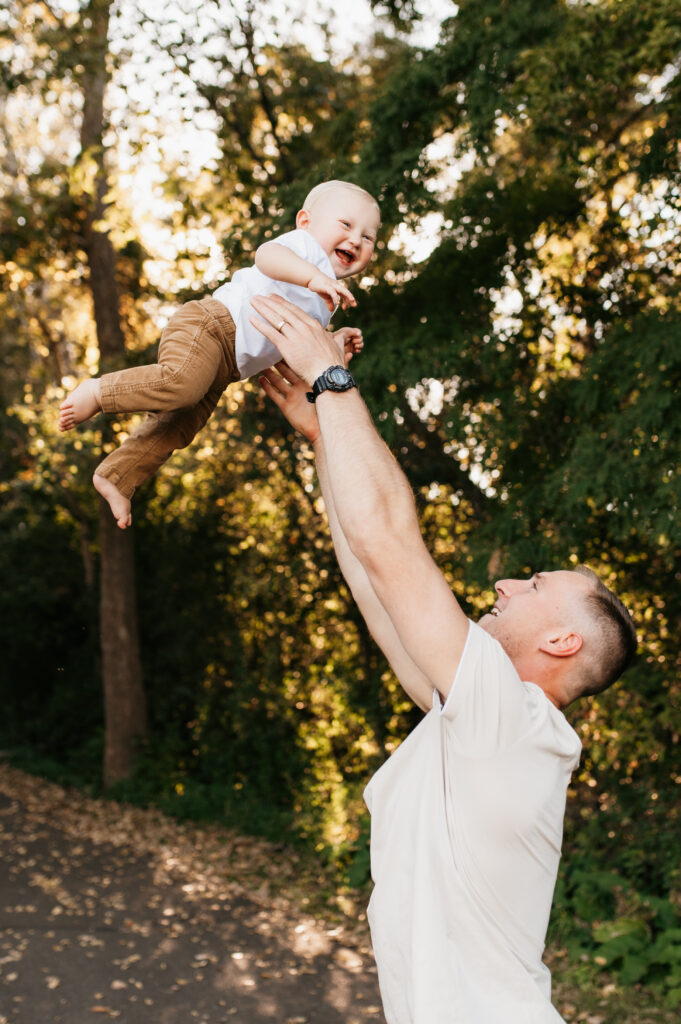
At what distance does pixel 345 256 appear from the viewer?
8.14 feet

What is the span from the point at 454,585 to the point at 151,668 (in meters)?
5.17

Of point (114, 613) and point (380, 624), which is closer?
point (380, 624)

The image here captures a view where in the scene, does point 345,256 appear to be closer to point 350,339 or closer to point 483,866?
point 350,339

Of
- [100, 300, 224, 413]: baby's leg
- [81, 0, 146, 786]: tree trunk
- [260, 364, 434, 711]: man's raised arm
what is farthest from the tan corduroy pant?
[81, 0, 146, 786]: tree trunk

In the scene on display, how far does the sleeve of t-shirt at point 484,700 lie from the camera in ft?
4.90

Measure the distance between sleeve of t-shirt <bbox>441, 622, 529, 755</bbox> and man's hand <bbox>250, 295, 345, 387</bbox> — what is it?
0.57 metres

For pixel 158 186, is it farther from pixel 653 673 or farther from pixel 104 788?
pixel 104 788

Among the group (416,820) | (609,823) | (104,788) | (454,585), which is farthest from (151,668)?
(416,820)

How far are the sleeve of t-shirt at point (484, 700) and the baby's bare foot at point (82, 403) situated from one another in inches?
49.5

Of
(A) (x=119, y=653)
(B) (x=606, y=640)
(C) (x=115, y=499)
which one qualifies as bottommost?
(B) (x=606, y=640)

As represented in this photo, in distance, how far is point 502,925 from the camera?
1.65m

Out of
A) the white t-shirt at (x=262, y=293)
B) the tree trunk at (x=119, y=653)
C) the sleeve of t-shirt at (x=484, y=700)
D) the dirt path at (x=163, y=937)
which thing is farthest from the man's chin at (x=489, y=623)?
the tree trunk at (x=119, y=653)

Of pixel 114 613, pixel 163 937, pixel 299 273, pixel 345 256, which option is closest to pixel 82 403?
pixel 299 273

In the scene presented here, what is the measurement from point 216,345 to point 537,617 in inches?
42.1
